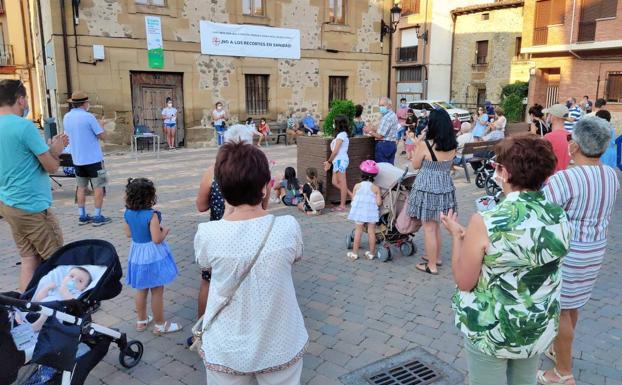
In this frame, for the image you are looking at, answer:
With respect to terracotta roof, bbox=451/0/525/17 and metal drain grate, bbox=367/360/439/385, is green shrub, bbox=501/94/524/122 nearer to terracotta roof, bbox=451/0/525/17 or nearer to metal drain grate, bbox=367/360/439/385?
terracotta roof, bbox=451/0/525/17

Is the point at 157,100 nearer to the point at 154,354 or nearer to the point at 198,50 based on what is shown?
the point at 198,50

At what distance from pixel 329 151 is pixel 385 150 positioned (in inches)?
40.8

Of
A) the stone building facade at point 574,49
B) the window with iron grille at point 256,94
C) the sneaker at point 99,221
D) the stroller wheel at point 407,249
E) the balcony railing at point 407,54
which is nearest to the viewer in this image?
the stroller wheel at point 407,249

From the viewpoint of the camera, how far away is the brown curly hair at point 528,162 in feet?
7.04

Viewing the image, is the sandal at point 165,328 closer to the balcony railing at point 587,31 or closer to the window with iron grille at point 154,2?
the window with iron grille at point 154,2

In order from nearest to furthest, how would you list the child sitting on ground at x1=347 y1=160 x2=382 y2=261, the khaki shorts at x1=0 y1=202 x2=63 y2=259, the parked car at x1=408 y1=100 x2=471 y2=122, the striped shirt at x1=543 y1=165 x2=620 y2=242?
the striped shirt at x1=543 y1=165 x2=620 y2=242
the khaki shorts at x1=0 y1=202 x2=63 y2=259
the child sitting on ground at x1=347 y1=160 x2=382 y2=261
the parked car at x1=408 y1=100 x2=471 y2=122

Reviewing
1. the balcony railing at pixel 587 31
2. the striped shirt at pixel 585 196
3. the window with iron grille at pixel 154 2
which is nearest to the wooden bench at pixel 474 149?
the striped shirt at pixel 585 196

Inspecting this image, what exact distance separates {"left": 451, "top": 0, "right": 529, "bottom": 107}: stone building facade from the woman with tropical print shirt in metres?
29.3

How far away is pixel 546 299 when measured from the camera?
2135 millimetres

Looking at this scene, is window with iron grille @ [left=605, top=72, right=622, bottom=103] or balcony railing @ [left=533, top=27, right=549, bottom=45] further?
balcony railing @ [left=533, top=27, right=549, bottom=45]

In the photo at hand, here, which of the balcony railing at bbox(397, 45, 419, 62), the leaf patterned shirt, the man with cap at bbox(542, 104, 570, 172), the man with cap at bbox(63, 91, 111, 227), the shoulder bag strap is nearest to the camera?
the shoulder bag strap

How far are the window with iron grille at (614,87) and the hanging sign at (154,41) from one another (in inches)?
779

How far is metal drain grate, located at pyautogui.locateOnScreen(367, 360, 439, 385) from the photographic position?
3289 mm

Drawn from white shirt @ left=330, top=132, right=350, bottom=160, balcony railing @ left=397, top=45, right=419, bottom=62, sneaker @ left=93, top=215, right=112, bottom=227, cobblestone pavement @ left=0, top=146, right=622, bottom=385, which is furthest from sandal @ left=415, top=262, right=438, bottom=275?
balcony railing @ left=397, top=45, right=419, bottom=62
